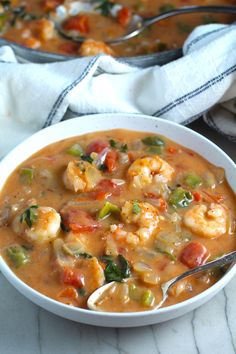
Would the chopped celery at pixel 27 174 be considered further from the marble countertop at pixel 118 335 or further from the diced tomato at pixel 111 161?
the marble countertop at pixel 118 335

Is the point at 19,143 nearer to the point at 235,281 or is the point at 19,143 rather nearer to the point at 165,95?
the point at 165,95

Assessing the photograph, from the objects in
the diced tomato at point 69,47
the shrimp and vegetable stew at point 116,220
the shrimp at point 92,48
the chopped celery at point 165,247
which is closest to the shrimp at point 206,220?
the shrimp and vegetable stew at point 116,220

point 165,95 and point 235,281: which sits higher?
point 165,95

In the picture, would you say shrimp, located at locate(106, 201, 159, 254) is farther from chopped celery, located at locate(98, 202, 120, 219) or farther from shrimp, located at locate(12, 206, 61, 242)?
shrimp, located at locate(12, 206, 61, 242)

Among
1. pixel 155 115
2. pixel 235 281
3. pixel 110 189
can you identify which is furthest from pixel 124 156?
pixel 235 281

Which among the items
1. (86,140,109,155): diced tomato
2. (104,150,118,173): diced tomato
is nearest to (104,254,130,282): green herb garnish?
(104,150,118,173): diced tomato
